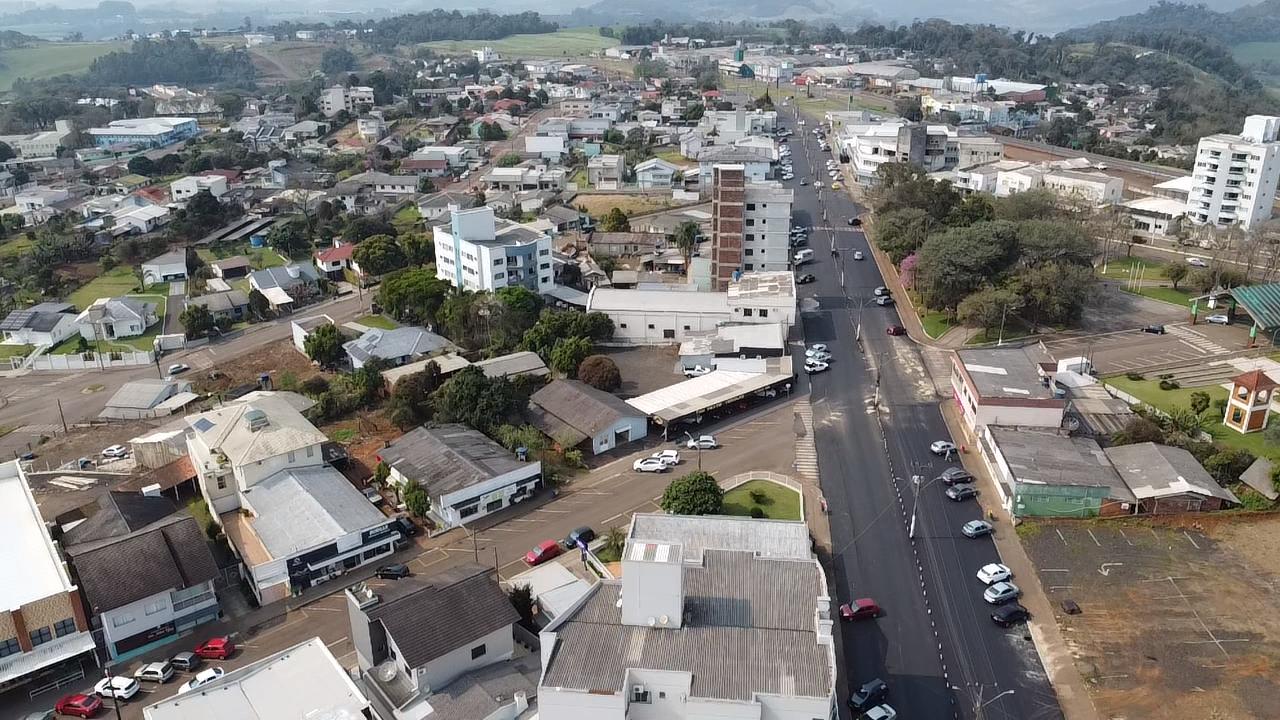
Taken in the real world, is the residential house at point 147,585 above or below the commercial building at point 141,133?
below

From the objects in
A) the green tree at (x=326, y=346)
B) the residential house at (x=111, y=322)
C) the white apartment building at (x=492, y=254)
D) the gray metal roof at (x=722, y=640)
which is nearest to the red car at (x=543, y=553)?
the gray metal roof at (x=722, y=640)

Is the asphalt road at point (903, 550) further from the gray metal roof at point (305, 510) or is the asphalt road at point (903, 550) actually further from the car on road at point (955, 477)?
the gray metal roof at point (305, 510)

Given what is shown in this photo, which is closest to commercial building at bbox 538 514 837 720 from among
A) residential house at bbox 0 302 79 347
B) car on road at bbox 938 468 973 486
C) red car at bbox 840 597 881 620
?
red car at bbox 840 597 881 620

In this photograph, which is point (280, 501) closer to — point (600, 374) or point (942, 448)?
point (600, 374)

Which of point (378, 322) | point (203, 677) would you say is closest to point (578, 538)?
point (203, 677)

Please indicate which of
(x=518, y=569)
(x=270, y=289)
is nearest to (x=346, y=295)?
(x=270, y=289)
